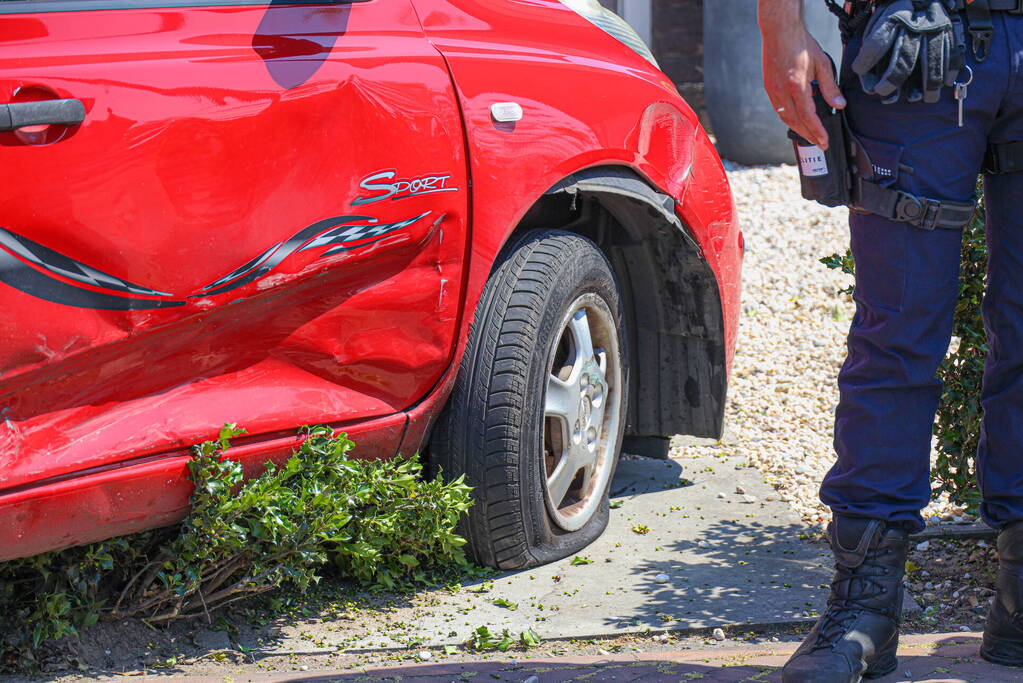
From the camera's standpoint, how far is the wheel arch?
3480 millimetres

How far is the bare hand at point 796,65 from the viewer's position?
2250 millimetres

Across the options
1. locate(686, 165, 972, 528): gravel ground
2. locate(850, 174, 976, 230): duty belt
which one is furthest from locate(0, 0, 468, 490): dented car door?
locate(686, 165, 972, 528): gravel ground

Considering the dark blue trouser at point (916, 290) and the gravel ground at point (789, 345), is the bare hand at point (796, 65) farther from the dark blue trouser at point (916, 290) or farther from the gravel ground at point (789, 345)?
the gravel ground at point (789, 345)

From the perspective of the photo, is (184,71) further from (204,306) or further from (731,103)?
(731,103)

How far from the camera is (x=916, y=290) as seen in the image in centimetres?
228

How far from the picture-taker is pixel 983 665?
2.41 m

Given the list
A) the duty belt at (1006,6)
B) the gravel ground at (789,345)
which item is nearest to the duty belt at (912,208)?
the duty belt at (1006,6)

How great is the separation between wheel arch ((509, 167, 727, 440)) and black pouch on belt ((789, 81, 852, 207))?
102cm

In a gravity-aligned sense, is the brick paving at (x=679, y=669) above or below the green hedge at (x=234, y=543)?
below

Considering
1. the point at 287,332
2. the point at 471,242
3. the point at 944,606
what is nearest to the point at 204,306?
the point at 287,332

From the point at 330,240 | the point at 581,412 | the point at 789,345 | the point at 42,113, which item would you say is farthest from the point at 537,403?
the point at 789,345

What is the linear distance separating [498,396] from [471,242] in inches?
15.3

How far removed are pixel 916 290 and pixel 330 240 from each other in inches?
44.7

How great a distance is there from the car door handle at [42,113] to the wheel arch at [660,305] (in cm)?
139
